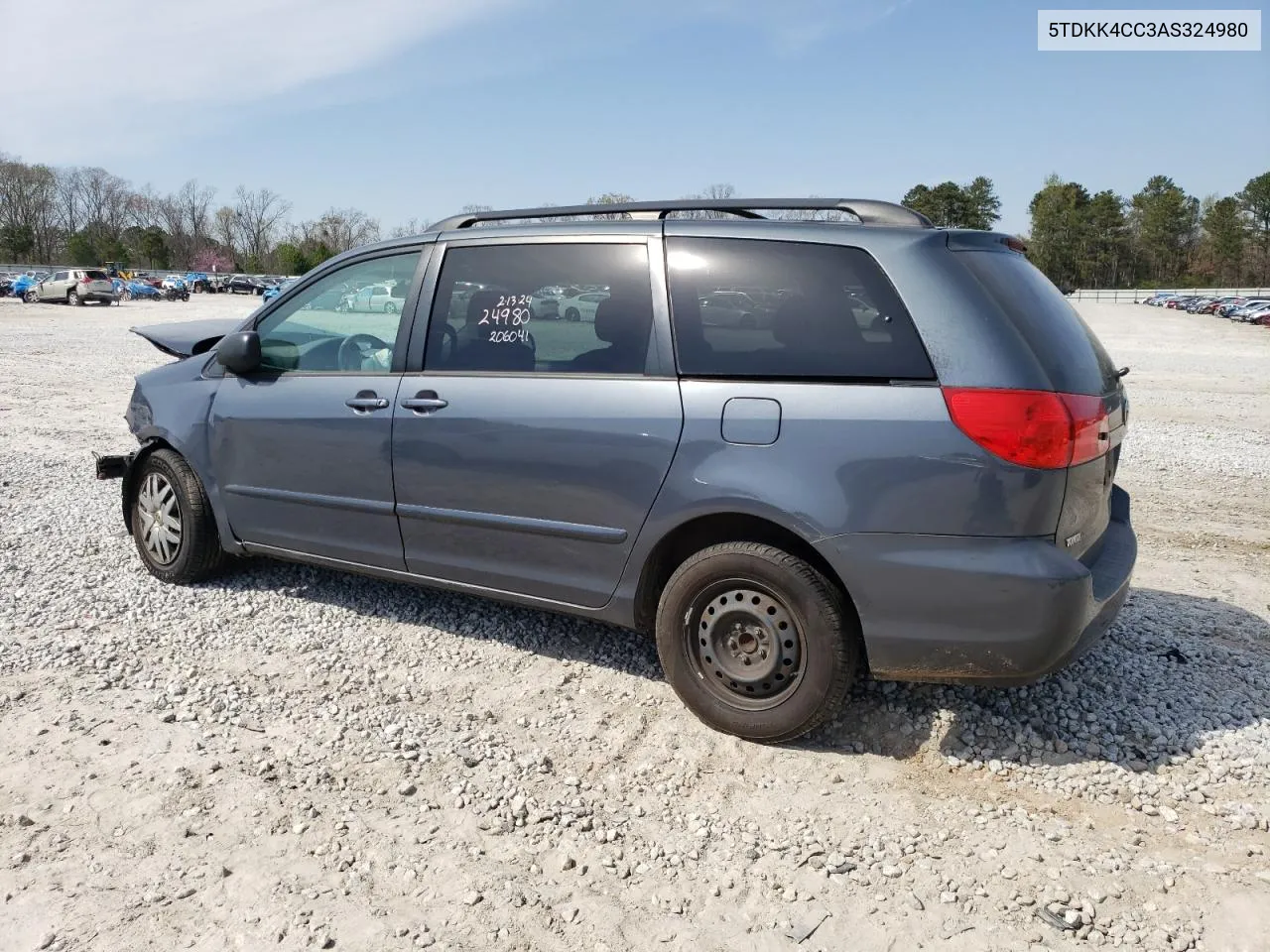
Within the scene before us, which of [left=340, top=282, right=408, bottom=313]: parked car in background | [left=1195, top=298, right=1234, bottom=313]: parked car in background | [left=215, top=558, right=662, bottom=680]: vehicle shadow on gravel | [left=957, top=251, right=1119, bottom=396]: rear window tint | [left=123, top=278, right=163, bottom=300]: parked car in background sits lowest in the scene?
[left=215, top=558, right=662, bottom=680]: vehicle shadow on gravel

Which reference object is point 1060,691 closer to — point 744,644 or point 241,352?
point 744,644

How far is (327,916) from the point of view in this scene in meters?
2.57

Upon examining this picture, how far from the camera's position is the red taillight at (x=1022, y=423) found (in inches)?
118

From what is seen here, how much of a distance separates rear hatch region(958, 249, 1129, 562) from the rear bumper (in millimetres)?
157

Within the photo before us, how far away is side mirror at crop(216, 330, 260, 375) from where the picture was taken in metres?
4.58

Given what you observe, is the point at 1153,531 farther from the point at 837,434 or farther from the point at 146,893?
the point at 146,893

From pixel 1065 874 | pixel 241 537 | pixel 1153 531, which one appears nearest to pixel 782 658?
pixel 1065 874

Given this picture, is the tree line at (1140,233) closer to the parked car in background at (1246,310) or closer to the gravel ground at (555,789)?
the parked car in background at (1246,310)

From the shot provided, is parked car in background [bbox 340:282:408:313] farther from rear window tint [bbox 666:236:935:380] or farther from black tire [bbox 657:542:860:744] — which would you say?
black tire [bbox 657:542:860:744]

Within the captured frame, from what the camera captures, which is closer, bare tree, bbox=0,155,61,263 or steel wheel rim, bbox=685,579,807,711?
steel wheel rim, bbox=685,579,807,711

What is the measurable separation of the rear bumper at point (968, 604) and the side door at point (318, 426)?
7.08 feet

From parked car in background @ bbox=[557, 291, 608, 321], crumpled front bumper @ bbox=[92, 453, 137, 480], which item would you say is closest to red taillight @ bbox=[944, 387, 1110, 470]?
parked car in background @ bbox=[557, 291, 608, 321]

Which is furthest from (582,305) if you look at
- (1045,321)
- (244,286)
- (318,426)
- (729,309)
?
(244,286)

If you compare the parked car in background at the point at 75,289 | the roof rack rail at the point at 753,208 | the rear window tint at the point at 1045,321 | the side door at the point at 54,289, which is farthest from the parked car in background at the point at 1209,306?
the roof rack rail at the point at 753,208
